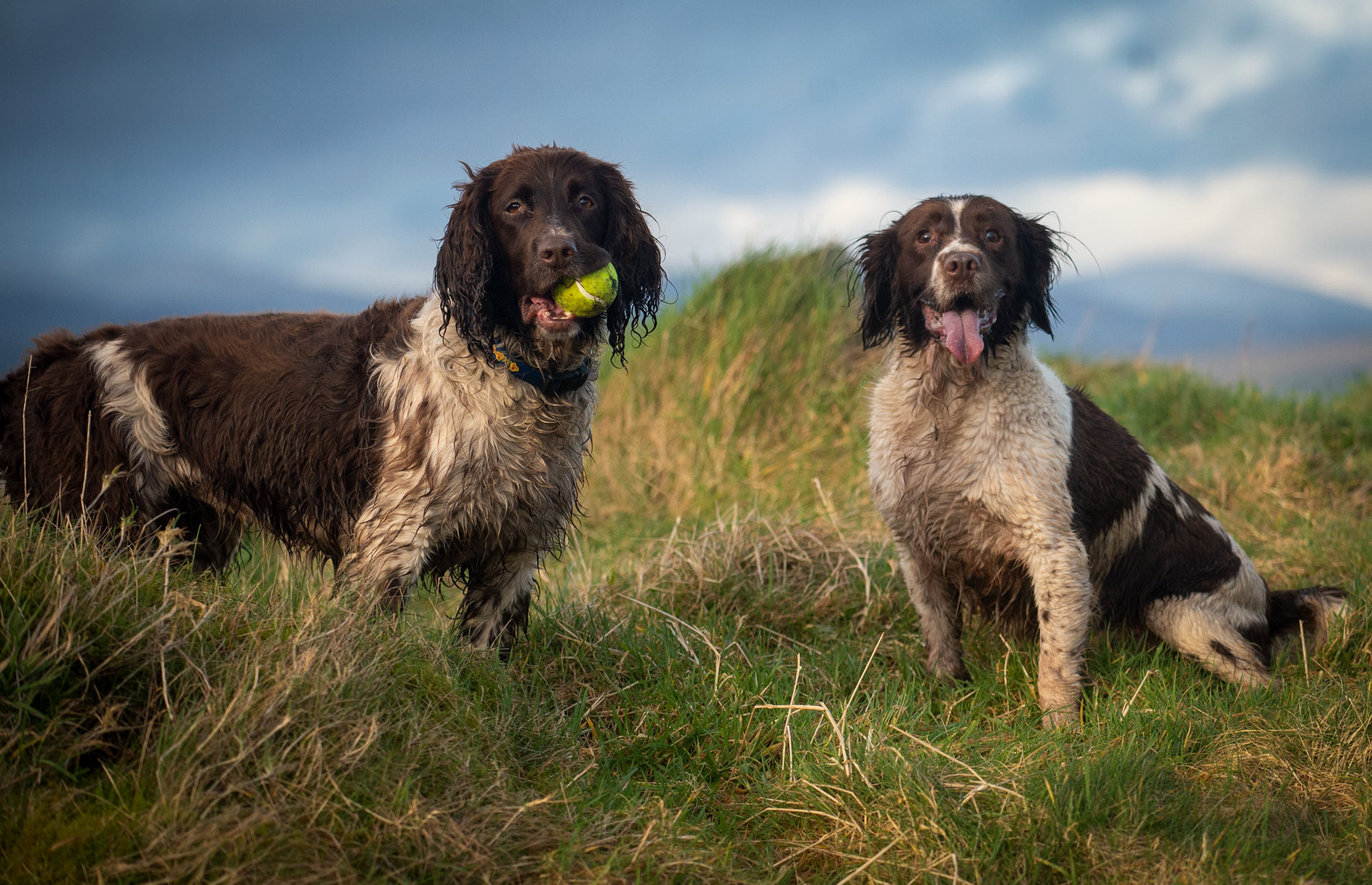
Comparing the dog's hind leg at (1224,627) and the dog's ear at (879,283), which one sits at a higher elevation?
the dog's ear at (879,283)

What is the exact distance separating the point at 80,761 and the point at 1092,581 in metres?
3.85

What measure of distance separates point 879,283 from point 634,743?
228 cm

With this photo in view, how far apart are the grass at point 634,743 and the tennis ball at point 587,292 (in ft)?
4.08

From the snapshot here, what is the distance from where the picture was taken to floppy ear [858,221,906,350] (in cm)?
455

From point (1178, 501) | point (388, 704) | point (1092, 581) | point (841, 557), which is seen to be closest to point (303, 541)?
point (388, 704)

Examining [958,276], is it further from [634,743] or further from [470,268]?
[634,743]

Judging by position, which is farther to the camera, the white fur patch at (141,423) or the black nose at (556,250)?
the white fur patch at (141,423)

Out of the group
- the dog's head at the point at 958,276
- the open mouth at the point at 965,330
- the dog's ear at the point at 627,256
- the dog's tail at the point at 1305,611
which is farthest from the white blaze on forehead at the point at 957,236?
the dog's tail at the point at 1305,611

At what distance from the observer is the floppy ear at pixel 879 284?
4551 millimetres

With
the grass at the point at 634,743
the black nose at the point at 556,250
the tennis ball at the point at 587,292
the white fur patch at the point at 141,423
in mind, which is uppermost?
the black nose at the point at 556,250

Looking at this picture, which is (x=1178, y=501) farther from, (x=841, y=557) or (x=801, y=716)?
(x=801, y=716)

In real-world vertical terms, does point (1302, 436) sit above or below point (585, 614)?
above

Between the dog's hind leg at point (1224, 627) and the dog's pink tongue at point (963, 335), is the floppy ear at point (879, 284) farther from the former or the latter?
the dog's hind leg at point (1224, 627)

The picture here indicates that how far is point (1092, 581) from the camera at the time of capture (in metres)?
4.54
